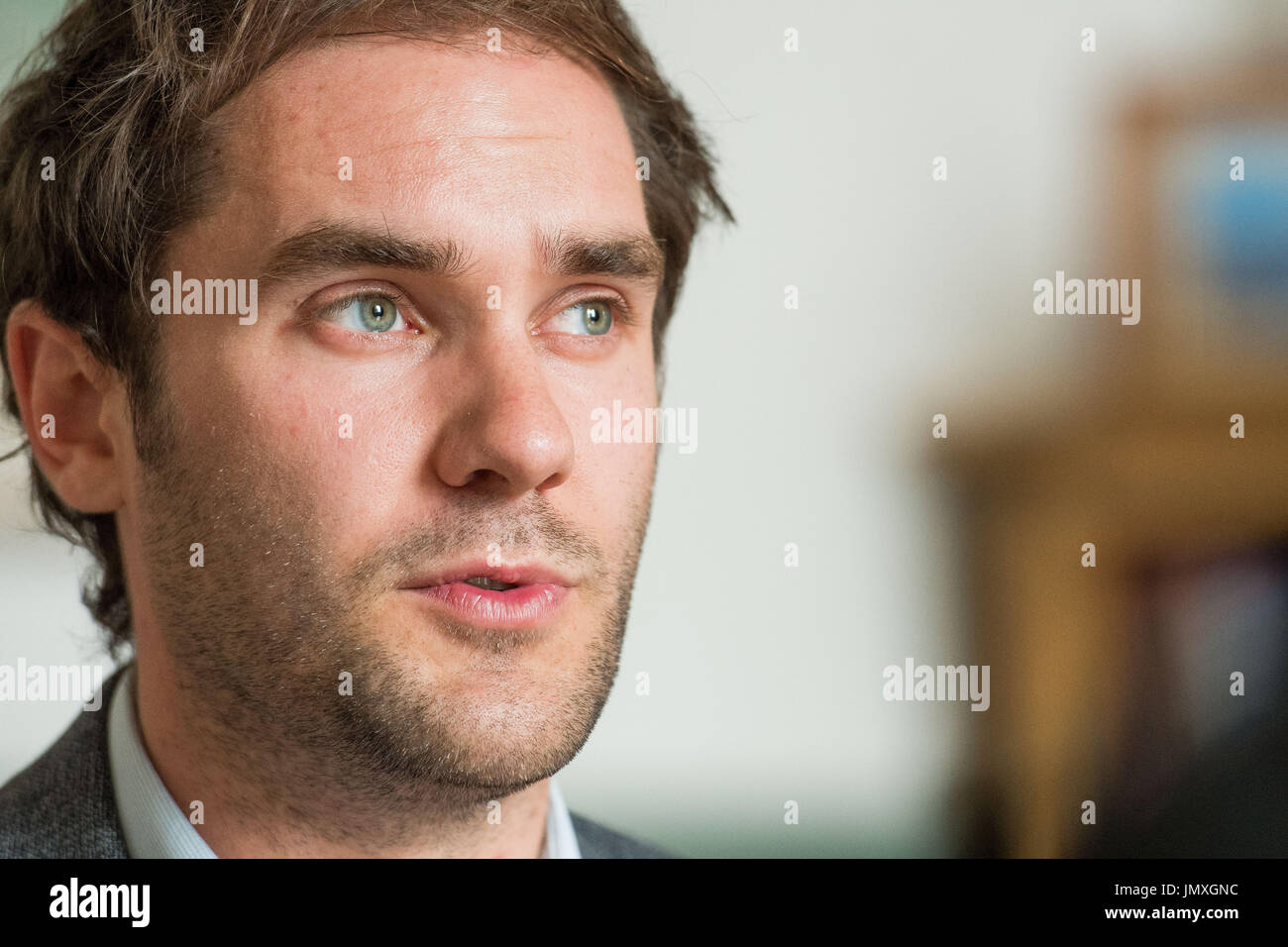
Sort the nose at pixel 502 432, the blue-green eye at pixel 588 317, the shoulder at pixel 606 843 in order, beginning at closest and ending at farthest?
the nose at pixel 502 432, the blue-green eye at pixel 588 317, the shoulder at pixel 606 843

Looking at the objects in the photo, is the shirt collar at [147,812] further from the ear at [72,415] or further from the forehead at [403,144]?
the forehead at [403,144]

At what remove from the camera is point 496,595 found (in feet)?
3.75

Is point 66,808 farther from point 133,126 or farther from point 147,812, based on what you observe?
point 133,126

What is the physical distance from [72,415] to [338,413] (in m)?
0.35

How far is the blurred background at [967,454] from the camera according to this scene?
1432mm

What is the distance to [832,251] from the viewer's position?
146 centimetres

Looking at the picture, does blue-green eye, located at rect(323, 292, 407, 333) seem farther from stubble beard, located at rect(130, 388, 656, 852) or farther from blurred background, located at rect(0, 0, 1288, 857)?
blurred background, located at rect(0, 0, 1288, 857)

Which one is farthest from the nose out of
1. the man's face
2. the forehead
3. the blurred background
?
the blurred background

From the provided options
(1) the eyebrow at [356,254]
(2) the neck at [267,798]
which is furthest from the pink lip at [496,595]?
(1) the eyebrow at [356,254]

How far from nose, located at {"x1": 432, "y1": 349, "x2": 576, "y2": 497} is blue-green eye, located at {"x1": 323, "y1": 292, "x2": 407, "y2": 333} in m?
0.10

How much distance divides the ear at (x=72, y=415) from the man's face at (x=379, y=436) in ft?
0.25

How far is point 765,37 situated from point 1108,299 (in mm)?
569
